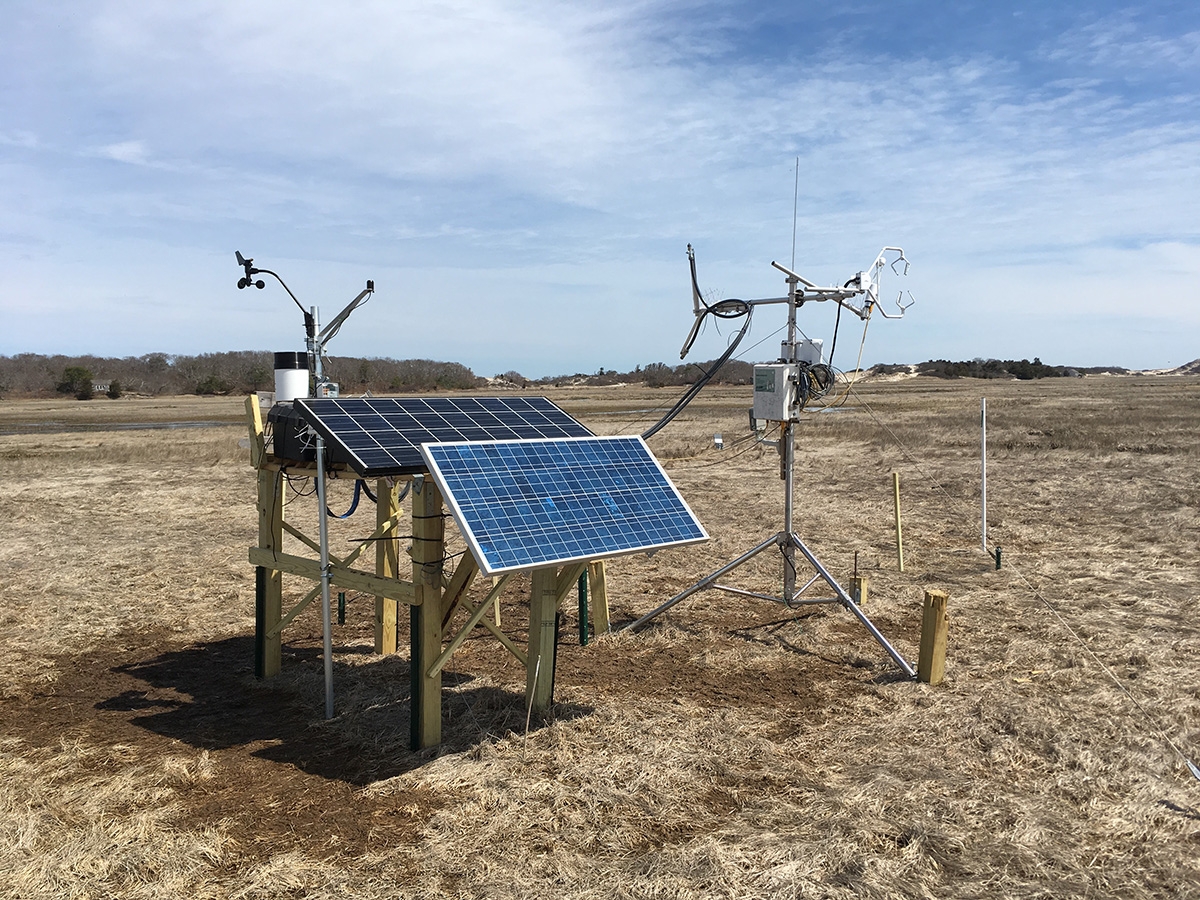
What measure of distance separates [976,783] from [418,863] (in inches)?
167

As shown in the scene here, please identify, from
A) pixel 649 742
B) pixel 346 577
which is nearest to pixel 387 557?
pixel 346 577

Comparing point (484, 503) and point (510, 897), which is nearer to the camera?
point (510, 897)

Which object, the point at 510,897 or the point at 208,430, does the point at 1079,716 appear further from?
the point at 208,430

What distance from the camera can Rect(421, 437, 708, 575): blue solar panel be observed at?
692 centimetres

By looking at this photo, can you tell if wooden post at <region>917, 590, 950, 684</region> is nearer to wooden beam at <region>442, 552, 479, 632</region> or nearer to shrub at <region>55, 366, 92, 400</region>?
wooden beam at <region>442, 552, 479, 632</region>

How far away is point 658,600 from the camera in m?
12.7

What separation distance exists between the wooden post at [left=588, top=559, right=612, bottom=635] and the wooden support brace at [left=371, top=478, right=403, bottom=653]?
2.32 m

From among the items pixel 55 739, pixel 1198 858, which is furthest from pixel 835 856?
pixel 55 739

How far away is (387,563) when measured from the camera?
10.4 meters

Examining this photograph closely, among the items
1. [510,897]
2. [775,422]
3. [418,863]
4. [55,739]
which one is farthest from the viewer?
[775,422]


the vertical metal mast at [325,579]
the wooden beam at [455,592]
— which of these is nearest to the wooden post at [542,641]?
the wooden beam at [455,592]

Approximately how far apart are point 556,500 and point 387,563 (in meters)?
3.57

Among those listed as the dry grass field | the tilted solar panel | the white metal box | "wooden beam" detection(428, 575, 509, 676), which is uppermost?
the white metal box

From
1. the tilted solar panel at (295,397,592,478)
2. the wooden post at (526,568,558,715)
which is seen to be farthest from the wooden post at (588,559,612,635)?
the wooden post at (526,568,558,715)
